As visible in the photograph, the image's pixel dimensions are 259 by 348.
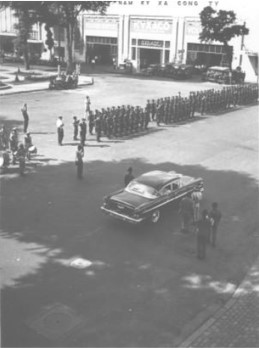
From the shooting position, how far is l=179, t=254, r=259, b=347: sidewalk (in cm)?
828

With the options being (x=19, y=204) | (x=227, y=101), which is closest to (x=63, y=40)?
(x=227, y=101)

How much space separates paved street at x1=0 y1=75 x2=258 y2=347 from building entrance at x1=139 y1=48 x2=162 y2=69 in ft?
132

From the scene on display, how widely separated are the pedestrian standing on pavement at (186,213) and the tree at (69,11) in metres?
A: 35.4

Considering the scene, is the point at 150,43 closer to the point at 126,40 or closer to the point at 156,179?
the point at 126,40

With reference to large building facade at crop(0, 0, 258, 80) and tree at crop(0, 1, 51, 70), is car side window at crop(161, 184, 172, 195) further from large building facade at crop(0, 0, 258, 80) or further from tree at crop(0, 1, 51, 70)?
large building facade at crop(0, 0, 258, 80)

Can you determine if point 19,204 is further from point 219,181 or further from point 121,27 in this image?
point 121,27

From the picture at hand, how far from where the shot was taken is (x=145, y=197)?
13.0 m

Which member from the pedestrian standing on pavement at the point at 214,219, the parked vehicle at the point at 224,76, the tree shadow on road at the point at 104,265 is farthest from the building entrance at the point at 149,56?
the pedestrian standing on pavement at the point at 214,219

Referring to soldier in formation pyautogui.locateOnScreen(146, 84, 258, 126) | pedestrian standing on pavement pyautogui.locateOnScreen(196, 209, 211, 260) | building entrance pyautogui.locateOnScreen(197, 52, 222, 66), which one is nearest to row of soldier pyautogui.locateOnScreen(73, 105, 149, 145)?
soldier in formation pyautogui.locateOnScreen(146, 84, 258, 126)

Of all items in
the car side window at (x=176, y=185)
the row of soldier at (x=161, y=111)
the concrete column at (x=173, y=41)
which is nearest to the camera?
the car side window at (x=176, y=185)

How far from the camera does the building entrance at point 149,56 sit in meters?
59.6

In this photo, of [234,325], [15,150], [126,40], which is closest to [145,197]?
[234,325]

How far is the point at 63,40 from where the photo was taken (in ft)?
215

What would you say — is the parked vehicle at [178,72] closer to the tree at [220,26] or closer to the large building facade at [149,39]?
the tree at [220,26]
